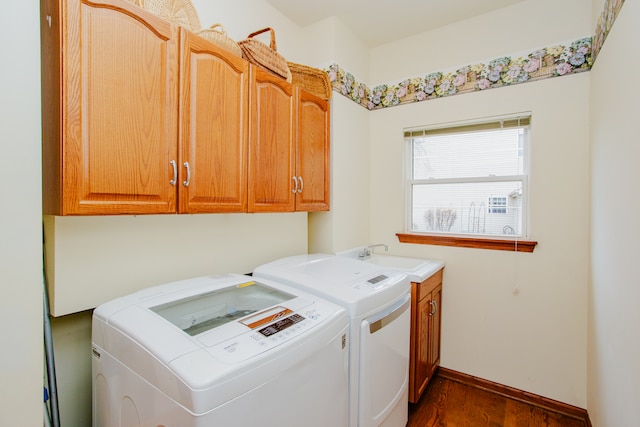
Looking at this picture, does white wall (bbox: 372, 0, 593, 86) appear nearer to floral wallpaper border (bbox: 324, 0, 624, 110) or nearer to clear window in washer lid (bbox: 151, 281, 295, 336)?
floral wallpaper border (bbox: 324, 0, 624, 110)

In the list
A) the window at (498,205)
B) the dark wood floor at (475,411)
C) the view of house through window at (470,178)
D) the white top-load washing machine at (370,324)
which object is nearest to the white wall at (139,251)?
the white top-load washing machine at (370,324)

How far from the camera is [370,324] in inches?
54.2

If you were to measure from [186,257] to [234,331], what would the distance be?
719mm

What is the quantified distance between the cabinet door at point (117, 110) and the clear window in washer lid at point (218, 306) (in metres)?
0.39

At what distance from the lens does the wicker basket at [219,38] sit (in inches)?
55.2

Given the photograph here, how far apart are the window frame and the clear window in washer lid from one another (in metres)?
1.51

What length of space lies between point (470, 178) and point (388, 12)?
53.4 inches

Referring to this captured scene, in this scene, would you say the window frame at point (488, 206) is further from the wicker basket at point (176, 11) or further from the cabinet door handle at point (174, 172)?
the cabinet door handle at point (174, 172)

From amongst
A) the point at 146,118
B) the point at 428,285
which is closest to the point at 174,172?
the point at 146,118

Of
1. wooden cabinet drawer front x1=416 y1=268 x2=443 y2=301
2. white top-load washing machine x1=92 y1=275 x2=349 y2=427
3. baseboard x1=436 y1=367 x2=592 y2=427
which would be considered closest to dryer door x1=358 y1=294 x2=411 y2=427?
white top-load washing machine x1=92 y1=275 x2=349 y2=427

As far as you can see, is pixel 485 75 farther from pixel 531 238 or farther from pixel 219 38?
pixel 219 38

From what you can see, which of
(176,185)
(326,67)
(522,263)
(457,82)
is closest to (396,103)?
(457,82)

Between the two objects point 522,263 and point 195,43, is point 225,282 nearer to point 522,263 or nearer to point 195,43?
point 195,43

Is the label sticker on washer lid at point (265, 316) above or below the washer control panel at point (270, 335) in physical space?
above
